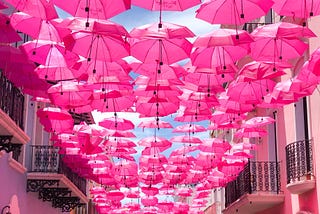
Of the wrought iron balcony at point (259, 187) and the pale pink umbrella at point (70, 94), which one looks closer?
the pale pink umbrella at point (70, 94)

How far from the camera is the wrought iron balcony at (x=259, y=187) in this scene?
2358cm

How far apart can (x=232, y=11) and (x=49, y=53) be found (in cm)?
392

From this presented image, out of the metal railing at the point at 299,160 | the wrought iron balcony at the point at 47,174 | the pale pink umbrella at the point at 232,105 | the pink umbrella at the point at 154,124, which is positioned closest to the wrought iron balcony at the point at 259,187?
the metal railing at the point at 299,160

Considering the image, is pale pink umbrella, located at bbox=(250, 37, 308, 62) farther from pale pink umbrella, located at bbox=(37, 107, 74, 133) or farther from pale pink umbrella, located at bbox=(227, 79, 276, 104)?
pale pink umbrella, located at bbox=(37, 107, 74, 133)

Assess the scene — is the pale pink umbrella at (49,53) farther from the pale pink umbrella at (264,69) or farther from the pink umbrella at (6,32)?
the pale pink umbrella at (264,69)

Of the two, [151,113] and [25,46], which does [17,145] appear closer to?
[151,113]

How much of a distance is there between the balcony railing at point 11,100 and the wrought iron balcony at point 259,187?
10315mm

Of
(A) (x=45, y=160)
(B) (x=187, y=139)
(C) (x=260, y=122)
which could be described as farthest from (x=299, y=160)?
(A) (x=45, y=160)

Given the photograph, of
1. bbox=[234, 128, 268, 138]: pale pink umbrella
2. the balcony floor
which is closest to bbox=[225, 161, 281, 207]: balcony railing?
the balcony floor

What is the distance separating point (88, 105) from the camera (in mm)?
15828

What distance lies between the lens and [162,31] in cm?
1095

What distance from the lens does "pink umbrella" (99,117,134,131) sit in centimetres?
1809

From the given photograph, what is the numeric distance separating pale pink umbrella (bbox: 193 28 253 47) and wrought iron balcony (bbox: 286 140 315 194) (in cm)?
826

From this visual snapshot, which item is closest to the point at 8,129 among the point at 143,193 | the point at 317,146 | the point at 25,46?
the point at 25,46
